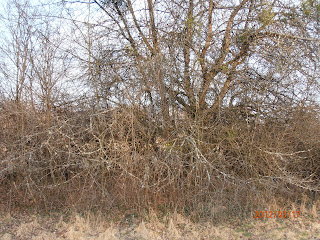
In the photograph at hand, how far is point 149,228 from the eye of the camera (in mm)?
5297

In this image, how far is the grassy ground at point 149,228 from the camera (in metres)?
4.97

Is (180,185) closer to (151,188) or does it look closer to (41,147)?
(151,188)

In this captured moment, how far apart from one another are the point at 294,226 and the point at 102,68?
16.6 feet

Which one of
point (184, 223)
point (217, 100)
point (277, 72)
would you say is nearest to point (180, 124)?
point (217, 100)

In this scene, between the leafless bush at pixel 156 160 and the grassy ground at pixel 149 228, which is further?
the leafless bush at pixel 156 160

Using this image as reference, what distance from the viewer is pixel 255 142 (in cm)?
610

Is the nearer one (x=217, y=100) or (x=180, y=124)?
(x=180, y=124)
